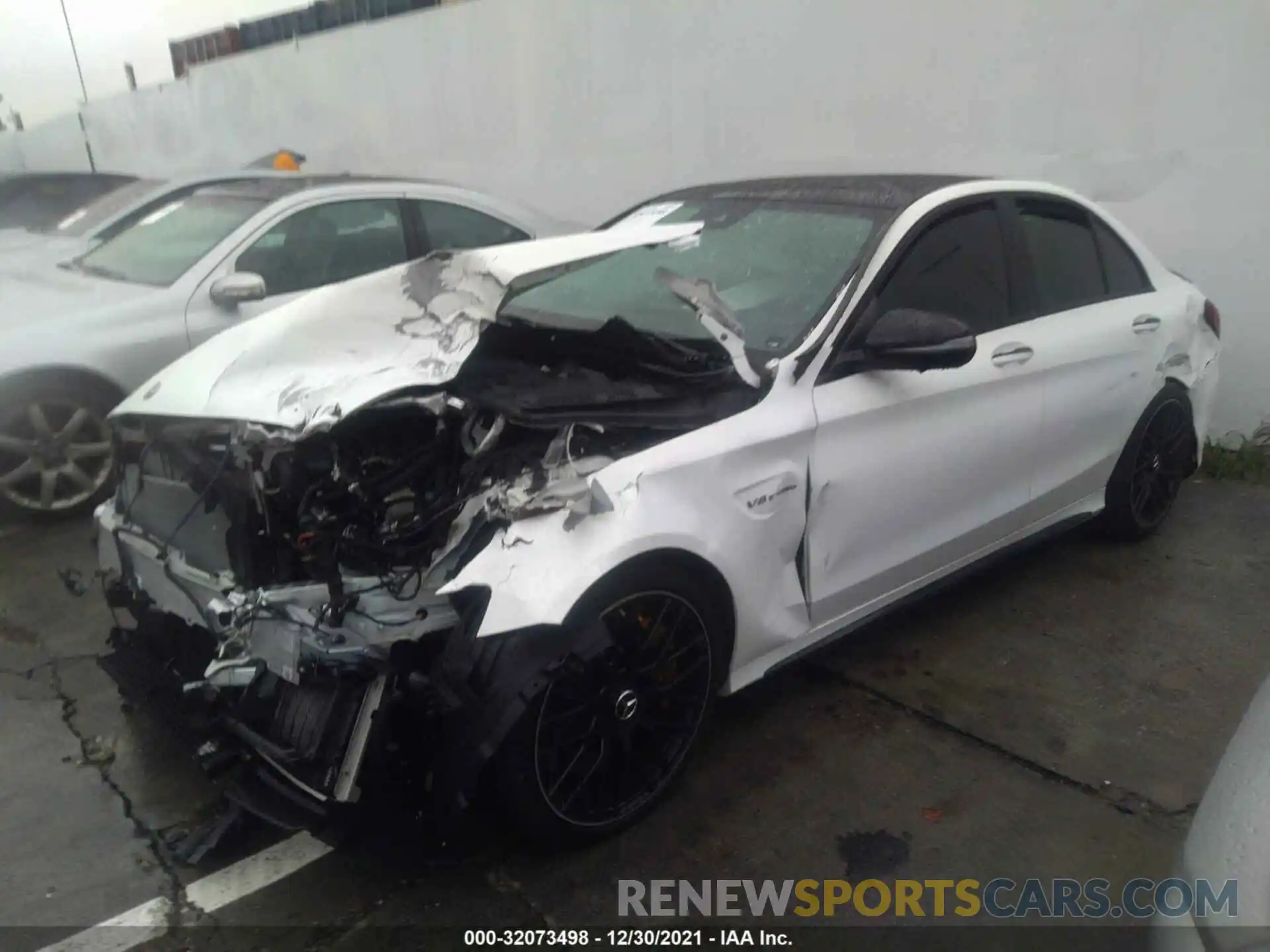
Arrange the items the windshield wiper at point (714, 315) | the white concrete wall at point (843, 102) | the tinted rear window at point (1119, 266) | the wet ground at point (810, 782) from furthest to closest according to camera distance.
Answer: the white concrete wall at point (843, 102) → the tinted rear window at point (1119, 266) → the windshield wiper at point (714, 315) → the wet ground at point (810, 782)

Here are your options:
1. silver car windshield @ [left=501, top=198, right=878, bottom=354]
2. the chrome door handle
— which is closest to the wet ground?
the chrome door handle

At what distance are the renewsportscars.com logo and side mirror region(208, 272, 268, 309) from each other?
349 centimetres

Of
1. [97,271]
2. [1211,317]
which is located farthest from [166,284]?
[1211,317]

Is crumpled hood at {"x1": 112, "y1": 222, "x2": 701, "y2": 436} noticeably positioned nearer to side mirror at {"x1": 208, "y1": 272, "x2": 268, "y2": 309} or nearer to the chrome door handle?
the chrome door handle

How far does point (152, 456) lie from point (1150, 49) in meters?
5.45

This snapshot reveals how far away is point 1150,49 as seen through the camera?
548 centimetres

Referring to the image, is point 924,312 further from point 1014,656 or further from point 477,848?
point 477,848

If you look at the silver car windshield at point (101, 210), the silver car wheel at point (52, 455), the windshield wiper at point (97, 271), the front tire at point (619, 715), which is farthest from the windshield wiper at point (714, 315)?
the silver car windshield at point (101, 210)

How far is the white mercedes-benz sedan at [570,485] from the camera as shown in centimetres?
238

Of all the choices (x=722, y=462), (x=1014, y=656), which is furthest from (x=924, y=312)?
(x=1014, y=656)

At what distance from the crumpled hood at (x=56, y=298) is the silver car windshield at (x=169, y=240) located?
111 mm

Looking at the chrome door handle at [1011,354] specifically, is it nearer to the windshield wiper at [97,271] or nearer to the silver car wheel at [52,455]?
the silver car wheel at [52,455]

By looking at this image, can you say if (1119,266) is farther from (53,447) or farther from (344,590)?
(53,447)

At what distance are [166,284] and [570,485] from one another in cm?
347
